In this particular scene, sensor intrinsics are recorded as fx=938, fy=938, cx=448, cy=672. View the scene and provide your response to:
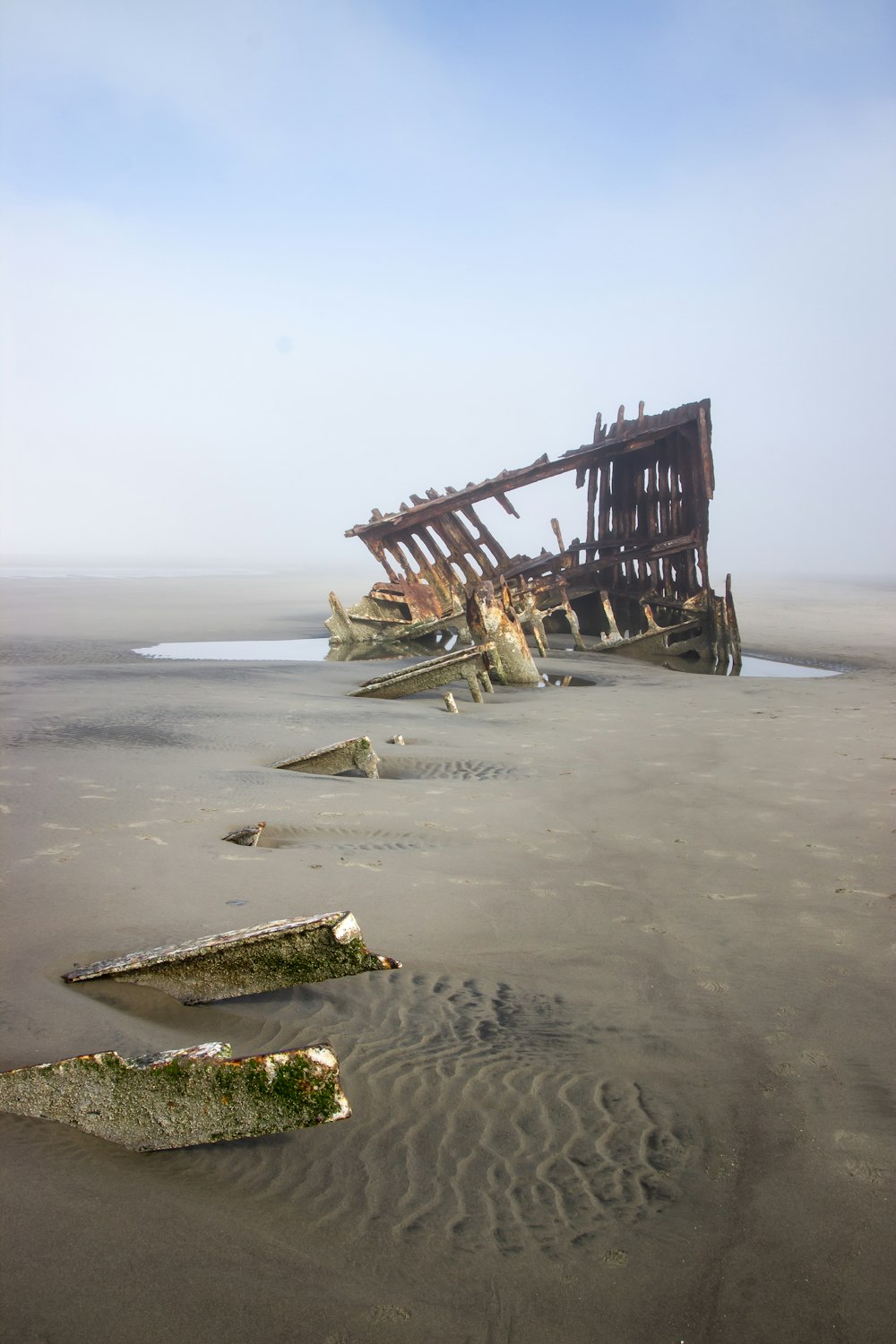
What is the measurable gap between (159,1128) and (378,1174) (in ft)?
1.58

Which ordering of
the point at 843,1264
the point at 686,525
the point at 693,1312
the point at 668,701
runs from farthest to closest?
the point at 686,525
the point at 668,701
the point at 843,1264
the point at 693,1312

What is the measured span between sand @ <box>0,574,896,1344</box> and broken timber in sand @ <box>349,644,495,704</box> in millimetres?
2862

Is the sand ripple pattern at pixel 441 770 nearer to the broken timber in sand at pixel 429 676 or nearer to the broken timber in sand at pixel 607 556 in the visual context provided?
the broken timber in sand at pixel 429 676

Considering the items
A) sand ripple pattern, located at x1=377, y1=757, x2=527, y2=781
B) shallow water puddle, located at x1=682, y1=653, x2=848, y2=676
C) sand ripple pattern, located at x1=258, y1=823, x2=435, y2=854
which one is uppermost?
sand ripple pattern, located at x1=258, y1=823, x2=435, y2=854

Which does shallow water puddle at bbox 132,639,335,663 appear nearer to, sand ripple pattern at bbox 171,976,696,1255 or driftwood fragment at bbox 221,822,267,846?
driftwood fragment at bbox 221,822,267,846

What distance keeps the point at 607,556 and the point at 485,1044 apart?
14.6 metres

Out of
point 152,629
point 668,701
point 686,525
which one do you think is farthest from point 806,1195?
point 152,629

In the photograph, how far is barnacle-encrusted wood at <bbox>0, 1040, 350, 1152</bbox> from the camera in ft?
6.50

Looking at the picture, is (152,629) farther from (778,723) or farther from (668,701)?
(778,723)

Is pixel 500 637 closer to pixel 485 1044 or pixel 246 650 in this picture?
pixel 246 650

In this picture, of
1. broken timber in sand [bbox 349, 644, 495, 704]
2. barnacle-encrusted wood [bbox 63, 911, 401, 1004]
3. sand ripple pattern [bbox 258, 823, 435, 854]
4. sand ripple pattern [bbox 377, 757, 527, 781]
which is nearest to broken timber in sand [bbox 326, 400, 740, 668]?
broken timber in sand [bbox 349, 644, 495, 704]

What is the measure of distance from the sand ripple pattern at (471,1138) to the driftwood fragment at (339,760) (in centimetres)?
282

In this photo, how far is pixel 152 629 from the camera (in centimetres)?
1728

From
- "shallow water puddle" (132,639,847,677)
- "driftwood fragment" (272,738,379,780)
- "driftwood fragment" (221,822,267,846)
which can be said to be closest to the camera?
"driftwood fragment" (221,822,267,846)
